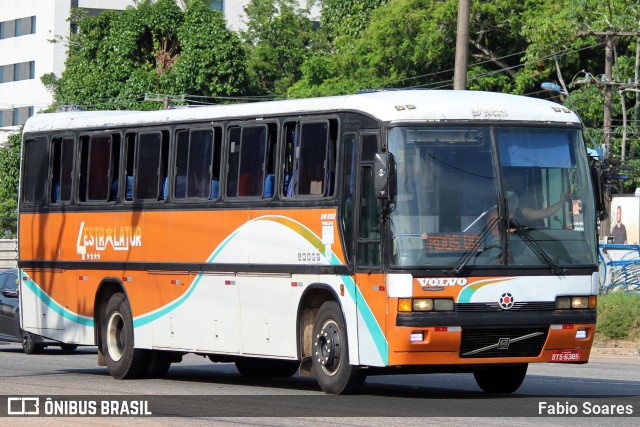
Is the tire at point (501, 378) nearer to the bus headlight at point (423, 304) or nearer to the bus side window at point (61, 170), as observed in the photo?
the bus headlight at point (423, 304)

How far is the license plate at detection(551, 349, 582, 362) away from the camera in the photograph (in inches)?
611

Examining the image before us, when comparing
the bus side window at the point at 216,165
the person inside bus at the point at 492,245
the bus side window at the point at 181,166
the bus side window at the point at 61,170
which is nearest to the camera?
the person inside bus at the point at 492,245

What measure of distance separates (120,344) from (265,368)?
1974 millimetres

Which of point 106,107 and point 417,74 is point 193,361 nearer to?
point 417,74

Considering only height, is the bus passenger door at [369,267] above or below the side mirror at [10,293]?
above

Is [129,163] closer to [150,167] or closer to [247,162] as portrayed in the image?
[150,167]

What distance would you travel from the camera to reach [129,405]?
49.6 ft

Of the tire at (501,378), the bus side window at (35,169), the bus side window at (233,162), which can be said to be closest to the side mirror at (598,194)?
the tire at (501,378)

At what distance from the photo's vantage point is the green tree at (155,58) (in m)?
65.0

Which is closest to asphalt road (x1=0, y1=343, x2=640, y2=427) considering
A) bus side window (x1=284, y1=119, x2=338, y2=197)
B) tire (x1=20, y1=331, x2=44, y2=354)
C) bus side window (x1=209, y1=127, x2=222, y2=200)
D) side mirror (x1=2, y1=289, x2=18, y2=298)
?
bus side window (x1=284, y1=119, x2=338, y2=197)

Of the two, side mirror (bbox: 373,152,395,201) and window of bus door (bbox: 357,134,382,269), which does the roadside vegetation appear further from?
side mirror (bbox: 373,152,395,201)

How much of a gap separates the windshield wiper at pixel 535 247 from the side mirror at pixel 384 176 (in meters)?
1.34

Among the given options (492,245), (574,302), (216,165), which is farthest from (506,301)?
(216,165)

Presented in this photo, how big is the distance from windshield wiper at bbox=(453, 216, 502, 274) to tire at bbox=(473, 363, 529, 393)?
5.93ft
